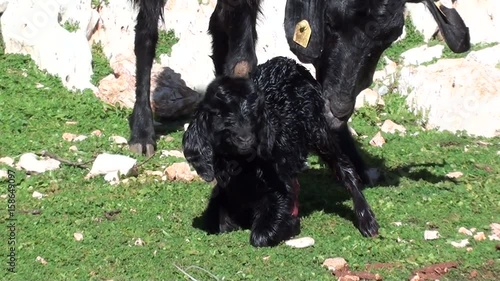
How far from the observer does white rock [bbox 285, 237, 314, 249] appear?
5602 millimetres

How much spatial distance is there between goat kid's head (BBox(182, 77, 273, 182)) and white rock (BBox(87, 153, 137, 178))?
1530mm

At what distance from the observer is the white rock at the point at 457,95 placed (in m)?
8.51

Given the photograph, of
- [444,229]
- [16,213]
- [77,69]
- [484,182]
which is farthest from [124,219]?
[77,69]

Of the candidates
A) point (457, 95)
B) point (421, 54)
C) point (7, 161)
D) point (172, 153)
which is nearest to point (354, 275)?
point (172, 153)

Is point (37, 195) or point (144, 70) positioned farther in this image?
point (144, 70)

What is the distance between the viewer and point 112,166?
23.3ft

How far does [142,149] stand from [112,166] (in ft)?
2.42

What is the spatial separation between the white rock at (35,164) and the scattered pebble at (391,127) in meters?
2.79

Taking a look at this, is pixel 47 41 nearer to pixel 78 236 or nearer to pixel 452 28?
pixel 78 236

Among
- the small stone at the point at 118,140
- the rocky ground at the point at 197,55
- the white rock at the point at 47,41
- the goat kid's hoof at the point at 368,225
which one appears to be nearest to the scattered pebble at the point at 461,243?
the goat kid's hoof at the point at 368,225

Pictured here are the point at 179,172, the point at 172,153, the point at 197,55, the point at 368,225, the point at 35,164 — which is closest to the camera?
the point at 368,225

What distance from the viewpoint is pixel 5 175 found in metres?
6.99

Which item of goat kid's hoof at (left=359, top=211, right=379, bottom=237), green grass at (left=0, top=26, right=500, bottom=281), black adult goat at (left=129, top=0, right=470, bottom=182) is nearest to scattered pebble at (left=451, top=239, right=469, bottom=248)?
green grass at (left=0, top=26, right=500, bottom=281)

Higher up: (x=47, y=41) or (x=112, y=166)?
(x=47, y=41)
